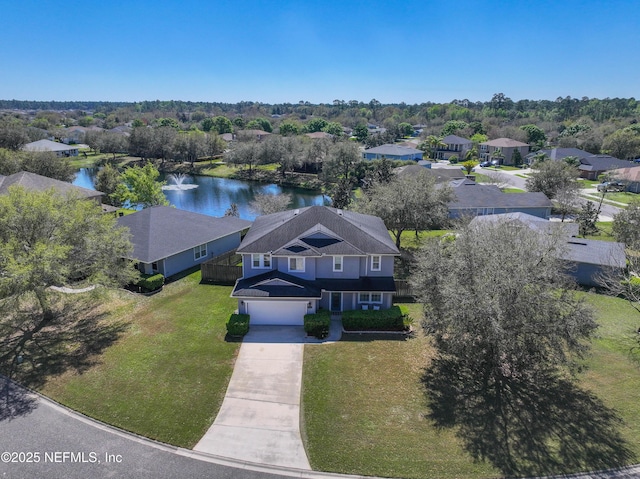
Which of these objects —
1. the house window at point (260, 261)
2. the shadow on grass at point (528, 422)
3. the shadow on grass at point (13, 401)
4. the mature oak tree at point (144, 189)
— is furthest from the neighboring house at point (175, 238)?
the shadow on grass at point (528, 422)

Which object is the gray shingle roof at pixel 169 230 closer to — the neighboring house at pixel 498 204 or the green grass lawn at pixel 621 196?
the neighboring house at pixel 498 204

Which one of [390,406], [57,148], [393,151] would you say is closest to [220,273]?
[390,406]

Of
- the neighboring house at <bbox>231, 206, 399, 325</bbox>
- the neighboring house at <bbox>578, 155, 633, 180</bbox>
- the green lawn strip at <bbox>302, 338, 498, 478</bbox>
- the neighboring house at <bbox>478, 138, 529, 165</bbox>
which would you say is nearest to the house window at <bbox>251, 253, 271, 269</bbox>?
the neighboring house at <bbox>231, 206, 399, 325</bbox>

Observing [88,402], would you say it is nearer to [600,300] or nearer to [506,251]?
[506,251]

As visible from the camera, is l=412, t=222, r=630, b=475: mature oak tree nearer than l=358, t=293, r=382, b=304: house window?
Yes

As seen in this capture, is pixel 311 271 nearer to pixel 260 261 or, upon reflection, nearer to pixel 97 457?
pixel 260 261

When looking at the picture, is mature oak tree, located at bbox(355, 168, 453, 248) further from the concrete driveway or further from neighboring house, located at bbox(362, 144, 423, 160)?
neighboring house, located at bbox(362, 144, 423, 160)
